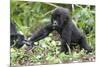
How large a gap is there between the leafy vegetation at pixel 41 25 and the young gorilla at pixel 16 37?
4 cm

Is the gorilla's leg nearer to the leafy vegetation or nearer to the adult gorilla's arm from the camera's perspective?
the leafy vegetation

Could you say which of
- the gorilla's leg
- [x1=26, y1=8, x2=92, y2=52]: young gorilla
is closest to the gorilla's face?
[x1=26, y1=8, x2=92, y2=52]: young gorilla

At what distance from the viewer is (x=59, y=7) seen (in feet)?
7.03

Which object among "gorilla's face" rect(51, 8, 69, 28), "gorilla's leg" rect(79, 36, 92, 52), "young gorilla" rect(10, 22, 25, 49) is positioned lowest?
"gorilla's leg" rect(79, 36, 92, 52)

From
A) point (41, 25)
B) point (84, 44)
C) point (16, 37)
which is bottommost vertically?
point (84, 44)

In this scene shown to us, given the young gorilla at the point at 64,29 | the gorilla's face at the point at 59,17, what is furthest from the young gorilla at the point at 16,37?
the gorilla's face at the point at 59,17

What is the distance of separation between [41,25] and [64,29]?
0.26m

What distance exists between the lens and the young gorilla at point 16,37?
1973mm

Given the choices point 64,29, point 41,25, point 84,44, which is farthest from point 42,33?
point 84,44

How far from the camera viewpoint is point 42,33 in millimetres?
2092

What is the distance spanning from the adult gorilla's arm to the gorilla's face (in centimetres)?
7

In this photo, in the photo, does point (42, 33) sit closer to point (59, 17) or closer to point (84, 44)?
point (59, 17)

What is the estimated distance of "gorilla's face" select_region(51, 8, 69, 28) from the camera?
6.98ft
